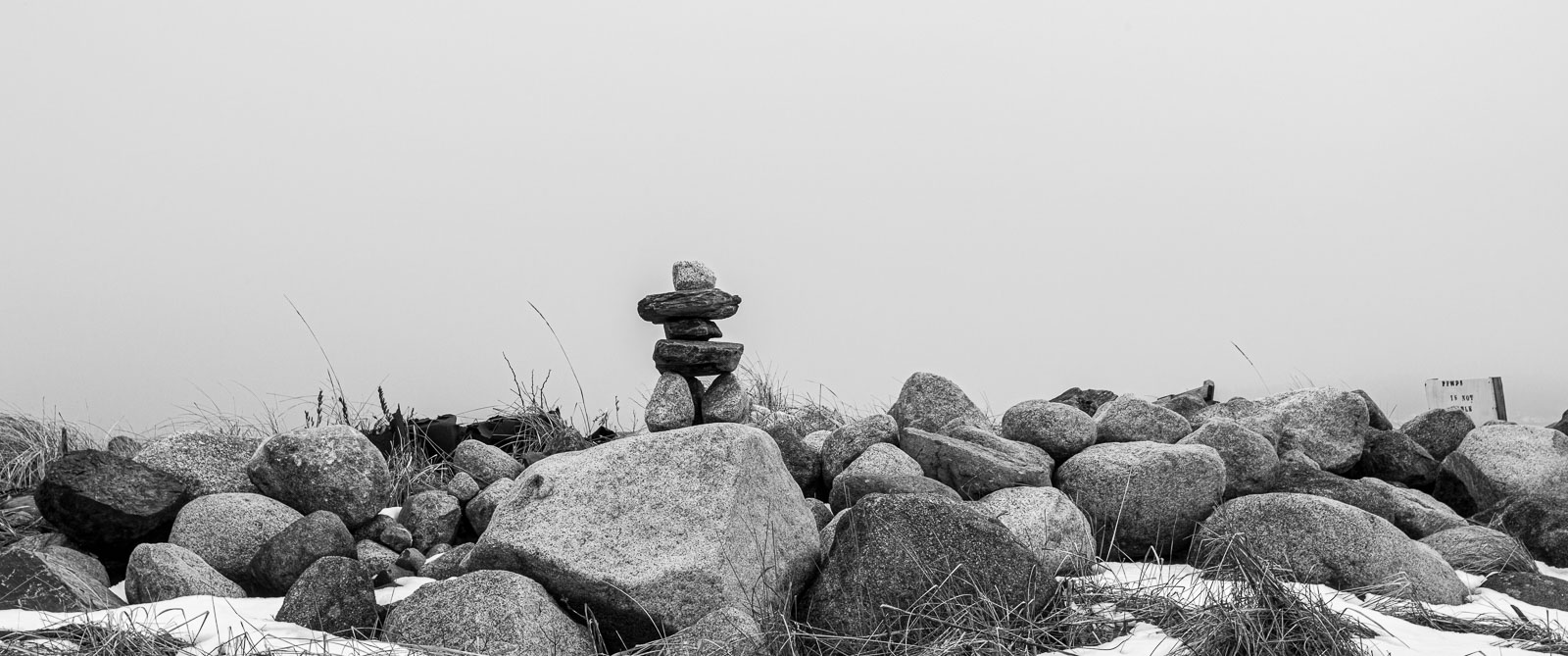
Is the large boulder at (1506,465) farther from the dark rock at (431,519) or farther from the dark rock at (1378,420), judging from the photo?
the dark rock at (431,519)

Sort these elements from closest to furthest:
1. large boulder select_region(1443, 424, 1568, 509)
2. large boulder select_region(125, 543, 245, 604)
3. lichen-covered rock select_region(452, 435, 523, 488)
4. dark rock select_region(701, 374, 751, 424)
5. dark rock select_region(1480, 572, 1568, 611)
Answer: large boulder select_region(125, 543, 245, 604) → dark rock select_region(1480, 572, 1568, 611) → lichen-covered rock select_region(452, 435, 523, 488) → large boulder select_region(1443, 424, 1568, 509) → dark rock select_region(701, 374, 751, 424)

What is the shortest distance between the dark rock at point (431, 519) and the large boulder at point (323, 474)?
0.19 meters

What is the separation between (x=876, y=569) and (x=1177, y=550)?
2.33 m

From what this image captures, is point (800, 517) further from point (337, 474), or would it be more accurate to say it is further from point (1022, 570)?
point (337, 474)

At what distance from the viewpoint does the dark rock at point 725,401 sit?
8.02 meters

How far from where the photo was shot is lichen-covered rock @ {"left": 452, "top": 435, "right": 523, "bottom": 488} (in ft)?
23.6

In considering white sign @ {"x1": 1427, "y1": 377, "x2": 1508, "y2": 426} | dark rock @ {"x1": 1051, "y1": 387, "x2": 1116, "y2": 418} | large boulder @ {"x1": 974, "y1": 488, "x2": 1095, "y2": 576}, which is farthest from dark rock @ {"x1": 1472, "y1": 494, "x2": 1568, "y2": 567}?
white sign @ {"x1": 1427, "y1": 377, "x2": 1508, "y2": 426}

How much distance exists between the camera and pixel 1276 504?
555 cm

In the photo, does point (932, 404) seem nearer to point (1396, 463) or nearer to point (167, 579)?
point (1396, 463)

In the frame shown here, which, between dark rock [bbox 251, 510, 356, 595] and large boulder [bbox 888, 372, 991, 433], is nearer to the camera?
dark rock [bbox 251, 510, 356, 595]

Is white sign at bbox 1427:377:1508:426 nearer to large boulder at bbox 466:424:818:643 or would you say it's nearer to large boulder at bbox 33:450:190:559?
large boulder at bbox 466:424:818:643

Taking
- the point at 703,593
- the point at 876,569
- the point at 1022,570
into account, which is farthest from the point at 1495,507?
the point at 703,593

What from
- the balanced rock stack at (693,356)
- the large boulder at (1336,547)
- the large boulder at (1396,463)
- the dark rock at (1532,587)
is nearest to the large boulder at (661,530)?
the large boulder at (1336,547)

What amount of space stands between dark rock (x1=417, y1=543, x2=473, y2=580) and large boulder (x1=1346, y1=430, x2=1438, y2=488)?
19.8 ft
